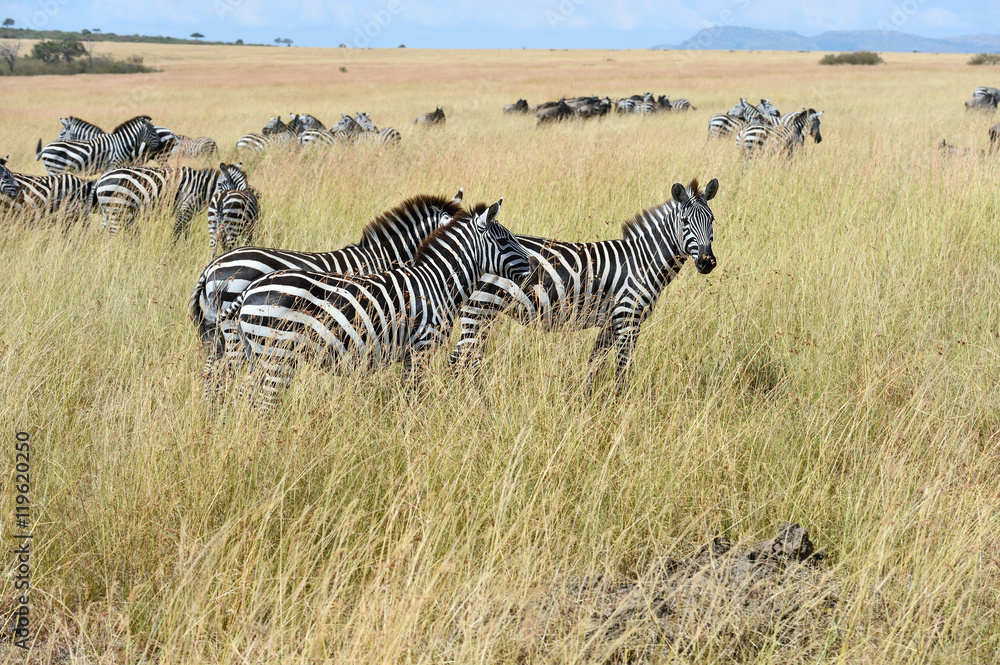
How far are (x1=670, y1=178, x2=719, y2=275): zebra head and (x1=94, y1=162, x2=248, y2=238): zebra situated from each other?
5.10 m

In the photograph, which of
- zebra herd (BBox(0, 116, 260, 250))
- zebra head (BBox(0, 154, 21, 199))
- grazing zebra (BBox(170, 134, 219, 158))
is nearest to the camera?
zebra herd (BBox(0, 116, 260, 250))

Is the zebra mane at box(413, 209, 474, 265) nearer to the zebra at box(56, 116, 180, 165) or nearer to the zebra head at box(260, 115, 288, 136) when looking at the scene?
the zebra at box(56, 116, 180, 165)

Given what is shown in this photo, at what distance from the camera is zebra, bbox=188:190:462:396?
440cm

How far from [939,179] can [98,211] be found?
1010 cm

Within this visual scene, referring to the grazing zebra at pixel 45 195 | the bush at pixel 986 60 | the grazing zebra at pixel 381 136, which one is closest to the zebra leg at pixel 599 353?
the grazing zebra at pixel 45 195

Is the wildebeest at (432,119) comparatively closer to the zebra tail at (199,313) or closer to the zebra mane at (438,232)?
the zebra mane at (438,232)

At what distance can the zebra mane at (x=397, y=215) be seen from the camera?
17.1 ft

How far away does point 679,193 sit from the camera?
484 centimetres

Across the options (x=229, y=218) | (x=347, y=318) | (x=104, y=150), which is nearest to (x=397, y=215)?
(x=347, y=318)

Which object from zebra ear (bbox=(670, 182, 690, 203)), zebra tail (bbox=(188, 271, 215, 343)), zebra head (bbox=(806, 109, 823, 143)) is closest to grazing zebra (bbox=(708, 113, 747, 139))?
zebra head (bbox=(806, 109, 823, 143))

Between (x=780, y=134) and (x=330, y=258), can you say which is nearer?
(x=330, y=258)

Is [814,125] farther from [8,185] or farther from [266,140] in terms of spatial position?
[8,185]

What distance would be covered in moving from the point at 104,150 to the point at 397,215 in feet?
33.5

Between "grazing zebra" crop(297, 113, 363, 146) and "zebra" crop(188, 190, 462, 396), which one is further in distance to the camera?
"grazing zebra" crop(297, 113, 363, 146)
